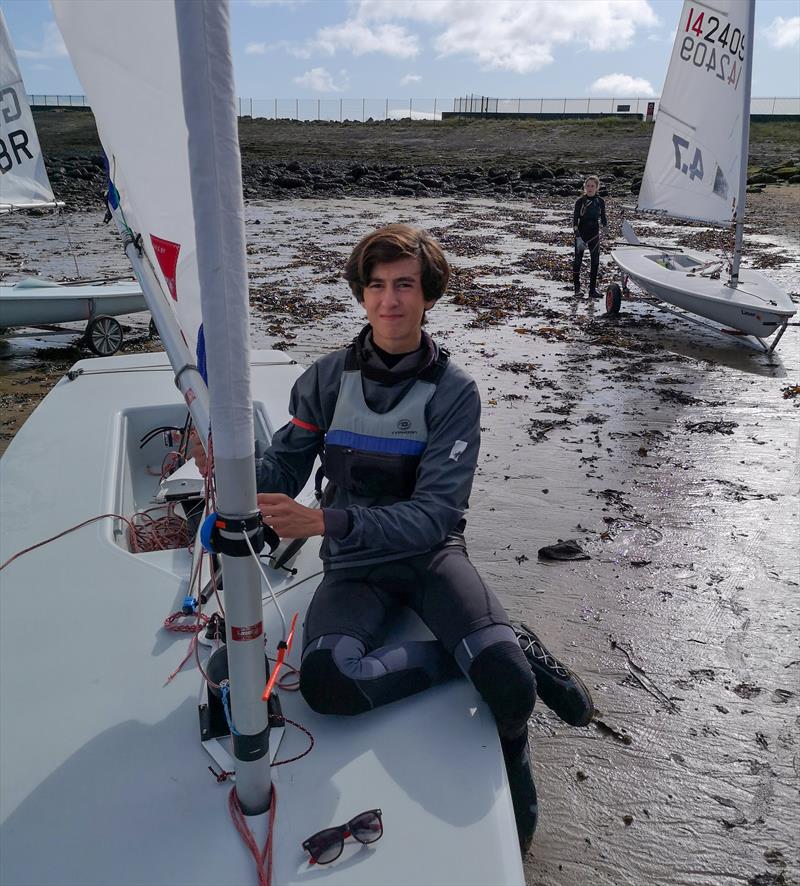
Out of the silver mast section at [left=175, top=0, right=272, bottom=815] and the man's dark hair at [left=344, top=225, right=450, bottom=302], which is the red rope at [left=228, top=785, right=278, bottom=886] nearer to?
the silver mast section at [left=175, top=0, right=272, bottom=815]

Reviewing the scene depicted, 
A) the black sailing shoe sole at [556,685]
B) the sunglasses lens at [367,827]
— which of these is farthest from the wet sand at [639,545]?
the sunglasses lens at [367,827]

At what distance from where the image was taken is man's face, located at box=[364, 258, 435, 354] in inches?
76.7

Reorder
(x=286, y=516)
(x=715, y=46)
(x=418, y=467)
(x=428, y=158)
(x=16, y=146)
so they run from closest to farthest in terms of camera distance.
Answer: (x=286, y=516) < (x=418, y=467) < (x=16, y=146) < (x=715, y=46) < (x=428, y=158)

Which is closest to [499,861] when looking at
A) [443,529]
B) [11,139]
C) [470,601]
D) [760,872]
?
[470,601]

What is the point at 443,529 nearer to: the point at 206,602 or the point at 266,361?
the point at 206,602

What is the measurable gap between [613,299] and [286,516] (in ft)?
26.9

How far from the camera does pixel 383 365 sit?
2039 millimetres

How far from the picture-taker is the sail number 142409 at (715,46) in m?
7.65

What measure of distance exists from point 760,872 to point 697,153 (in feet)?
26.6

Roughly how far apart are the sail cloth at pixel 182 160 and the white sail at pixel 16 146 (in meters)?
5.53

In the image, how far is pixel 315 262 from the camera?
465 inches

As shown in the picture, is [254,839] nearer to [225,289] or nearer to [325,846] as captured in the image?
[325,846]

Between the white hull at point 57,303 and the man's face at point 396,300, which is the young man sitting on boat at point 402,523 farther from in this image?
the white hull at point 57,303

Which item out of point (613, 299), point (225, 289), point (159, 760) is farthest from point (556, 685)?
point (613, 299)
